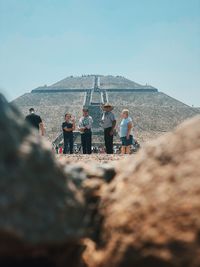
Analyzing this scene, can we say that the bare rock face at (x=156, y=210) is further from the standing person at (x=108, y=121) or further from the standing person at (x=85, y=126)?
the standing person at (x=85, y=126)

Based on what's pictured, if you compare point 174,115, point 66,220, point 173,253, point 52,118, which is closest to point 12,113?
point 66,220

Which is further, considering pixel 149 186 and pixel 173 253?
pixel 149 186

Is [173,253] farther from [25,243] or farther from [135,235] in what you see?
[25,243]

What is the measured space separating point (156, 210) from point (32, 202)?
630mm

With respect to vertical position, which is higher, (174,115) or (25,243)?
(174,115)

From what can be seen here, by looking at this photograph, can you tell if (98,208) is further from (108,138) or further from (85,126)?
(85,126)

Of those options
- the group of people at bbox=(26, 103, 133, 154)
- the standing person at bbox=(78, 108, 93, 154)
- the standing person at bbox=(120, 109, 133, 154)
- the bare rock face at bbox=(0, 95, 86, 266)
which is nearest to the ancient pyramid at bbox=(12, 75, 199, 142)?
the standing person at bbox=(78, 108, 93, 154)

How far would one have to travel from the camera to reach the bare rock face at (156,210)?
6.58 feet

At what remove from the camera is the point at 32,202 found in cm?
203

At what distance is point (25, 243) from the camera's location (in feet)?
6.46

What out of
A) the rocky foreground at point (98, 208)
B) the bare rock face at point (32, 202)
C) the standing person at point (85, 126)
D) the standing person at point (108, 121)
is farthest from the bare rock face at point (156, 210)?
the standing person at point (85, 126)

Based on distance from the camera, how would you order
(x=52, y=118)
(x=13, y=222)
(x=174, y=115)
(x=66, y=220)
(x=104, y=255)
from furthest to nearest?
(x=174, y=115), (x=52, y=118), (x=104, y=255), (x=66, y=220), (x=13, y=222)

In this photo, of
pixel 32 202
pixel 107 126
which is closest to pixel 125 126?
pixel 107 126

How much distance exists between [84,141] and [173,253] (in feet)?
31.0
